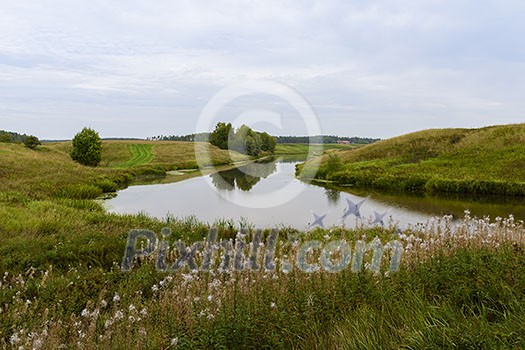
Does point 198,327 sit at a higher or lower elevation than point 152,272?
higher

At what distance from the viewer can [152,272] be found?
6.96 meters

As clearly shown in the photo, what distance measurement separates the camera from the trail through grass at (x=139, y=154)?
6335 centimetres

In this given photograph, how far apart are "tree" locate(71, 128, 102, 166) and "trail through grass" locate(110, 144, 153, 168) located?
34.9ft

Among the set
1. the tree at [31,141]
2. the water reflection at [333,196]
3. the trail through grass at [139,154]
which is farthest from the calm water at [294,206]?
the trail through grass at [139,154]

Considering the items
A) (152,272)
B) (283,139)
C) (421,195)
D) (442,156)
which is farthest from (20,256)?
(283,139)

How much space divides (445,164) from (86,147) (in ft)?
136

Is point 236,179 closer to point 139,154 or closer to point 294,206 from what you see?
point 294,206

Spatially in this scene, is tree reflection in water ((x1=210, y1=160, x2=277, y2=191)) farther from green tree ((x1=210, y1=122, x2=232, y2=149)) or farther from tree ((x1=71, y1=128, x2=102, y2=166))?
green tree ((x1=210, y1=122, x2=232, y2=149))

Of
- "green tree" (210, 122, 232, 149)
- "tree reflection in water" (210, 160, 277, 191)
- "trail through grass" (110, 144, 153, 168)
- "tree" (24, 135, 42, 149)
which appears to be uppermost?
"green tree" (210, 122, 232, 149)

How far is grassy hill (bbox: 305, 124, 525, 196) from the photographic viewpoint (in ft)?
100.0

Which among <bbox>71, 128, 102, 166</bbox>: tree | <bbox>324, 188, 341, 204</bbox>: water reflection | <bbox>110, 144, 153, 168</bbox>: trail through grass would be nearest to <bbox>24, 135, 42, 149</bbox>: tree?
<bbox>71, 128, 102, 166</bbox>: tree

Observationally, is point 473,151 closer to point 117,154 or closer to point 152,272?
point 152,272

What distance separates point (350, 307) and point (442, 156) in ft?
149

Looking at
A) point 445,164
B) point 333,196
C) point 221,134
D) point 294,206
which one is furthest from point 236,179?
point 221,134
